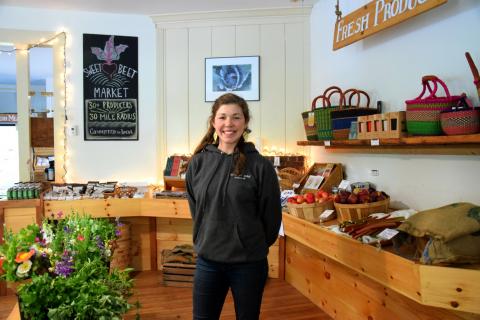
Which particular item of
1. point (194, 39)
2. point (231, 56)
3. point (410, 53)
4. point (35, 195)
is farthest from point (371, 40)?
point (35, 195)

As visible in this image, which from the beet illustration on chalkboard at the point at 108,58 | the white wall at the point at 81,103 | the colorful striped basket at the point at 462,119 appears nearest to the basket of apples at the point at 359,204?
the colorful striped basket at the point at 462,119

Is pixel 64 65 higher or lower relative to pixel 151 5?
lower

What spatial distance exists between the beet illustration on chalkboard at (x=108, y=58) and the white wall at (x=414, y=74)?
6.78 ft

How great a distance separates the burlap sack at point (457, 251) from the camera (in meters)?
1.67

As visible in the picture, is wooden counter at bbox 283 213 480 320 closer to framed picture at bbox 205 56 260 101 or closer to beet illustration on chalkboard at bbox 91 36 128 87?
framed picture at bbox 205 56 260 101

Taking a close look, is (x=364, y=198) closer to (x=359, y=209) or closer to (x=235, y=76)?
(x=359, y=209)

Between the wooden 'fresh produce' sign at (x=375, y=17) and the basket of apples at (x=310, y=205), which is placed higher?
the wooden 'fresh produce' sign at (x=375, y=17)

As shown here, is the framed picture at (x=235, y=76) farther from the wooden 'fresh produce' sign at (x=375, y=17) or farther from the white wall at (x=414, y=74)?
the wooden 'fresh produce' sign at (x=375, y=17)

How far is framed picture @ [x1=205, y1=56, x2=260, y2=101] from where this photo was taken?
13.1 ft

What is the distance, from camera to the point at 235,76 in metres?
4.02

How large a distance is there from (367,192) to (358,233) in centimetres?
45

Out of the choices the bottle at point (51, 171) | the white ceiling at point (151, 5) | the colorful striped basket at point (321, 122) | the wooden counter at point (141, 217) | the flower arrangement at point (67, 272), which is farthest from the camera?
the bottle at point (51, 171)

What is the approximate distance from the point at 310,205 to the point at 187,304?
1.28 metres

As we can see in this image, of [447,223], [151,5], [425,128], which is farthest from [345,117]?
[151,5]
